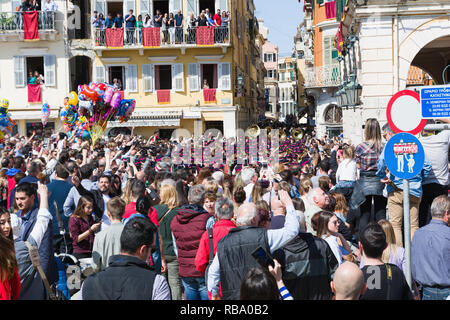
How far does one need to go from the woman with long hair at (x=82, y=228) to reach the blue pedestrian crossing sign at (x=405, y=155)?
3506mm

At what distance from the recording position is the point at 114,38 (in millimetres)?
30328

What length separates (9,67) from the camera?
3059 centimetres

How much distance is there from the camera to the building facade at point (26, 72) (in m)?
30.5

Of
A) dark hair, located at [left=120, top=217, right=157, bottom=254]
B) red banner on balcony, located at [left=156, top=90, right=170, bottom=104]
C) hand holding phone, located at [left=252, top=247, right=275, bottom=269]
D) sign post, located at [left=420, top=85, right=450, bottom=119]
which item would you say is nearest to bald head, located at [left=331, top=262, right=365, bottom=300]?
hand holding phone, located at [left=252, top=247, right=275, bottom=269]

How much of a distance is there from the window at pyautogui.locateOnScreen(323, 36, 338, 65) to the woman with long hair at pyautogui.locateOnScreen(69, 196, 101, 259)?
88.0 feet

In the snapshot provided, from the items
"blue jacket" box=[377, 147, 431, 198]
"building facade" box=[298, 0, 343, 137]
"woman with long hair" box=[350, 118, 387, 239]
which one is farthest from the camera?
"building facade" box=[298, 0, 343, 137]

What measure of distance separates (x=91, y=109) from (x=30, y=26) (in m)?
14.3

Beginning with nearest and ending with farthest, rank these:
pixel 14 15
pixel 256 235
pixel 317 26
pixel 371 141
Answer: pixel 256 235, pixel 371 141, pixel 14 15, pixel 317 26

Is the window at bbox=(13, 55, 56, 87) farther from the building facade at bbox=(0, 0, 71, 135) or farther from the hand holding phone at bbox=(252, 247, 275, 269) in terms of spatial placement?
the hand holding phone at bbox=(252, 247, 275, 269)

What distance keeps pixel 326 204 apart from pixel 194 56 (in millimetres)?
25474

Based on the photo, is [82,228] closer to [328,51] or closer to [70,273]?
[70,273]

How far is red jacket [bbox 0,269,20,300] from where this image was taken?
3625mm

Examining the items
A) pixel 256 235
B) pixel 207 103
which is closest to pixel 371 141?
pixel 256 235

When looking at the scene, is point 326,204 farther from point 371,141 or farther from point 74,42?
point 74,42
